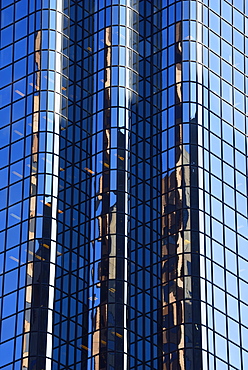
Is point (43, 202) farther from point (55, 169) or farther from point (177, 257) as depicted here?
point (177, 257)

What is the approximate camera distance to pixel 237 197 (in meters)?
121

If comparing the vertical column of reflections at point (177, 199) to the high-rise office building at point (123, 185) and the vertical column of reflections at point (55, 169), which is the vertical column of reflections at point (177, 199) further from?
the vertical column of reflections at point (55, 169)

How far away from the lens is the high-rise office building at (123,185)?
111812 mm

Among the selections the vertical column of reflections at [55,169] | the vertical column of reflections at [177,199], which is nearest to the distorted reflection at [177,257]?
the vertical column of reflections at [177,199]

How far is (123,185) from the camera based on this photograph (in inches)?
4656

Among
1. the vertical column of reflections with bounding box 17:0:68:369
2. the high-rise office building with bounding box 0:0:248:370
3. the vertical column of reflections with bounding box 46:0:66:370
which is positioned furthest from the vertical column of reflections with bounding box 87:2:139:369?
the vertical column of reflections with bounding box 17:0:68:369

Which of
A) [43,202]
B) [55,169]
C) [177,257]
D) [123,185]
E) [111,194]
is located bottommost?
[177,257]

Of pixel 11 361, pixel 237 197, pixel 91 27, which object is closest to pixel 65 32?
pixel 91 27

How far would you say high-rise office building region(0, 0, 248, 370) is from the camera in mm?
111812

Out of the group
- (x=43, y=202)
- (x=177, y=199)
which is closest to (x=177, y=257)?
(x=177, y=199)

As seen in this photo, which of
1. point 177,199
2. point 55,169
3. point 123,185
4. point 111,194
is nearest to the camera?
point 177,199

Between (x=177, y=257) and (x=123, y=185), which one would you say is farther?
(x=123, y=185)

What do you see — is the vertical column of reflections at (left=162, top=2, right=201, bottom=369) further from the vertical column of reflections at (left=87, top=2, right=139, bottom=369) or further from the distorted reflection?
the vertical column of reflections at (left=87, top=2, right=139, bottom=369)

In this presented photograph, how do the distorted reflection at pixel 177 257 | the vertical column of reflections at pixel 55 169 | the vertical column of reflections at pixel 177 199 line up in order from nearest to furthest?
1. the distorted reflection at pixel 177 257
2. the vertical column of reflections at pixel 177 199
3. the vertical column of reflections at pixel 55 169
